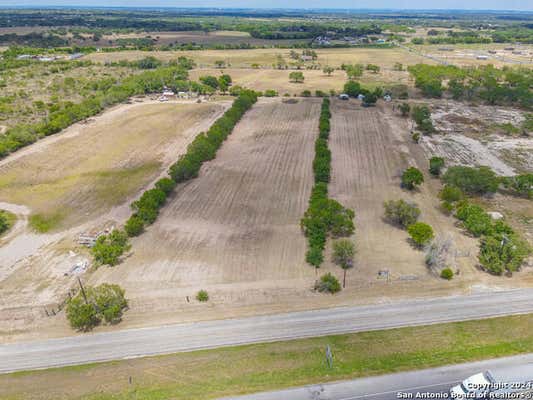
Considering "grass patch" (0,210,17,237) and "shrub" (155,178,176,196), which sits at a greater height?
"shrub" (155,178,176,196)

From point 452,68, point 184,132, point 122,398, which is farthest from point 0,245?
point 452,68

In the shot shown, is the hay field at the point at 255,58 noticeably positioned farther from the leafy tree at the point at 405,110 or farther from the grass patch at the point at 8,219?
the grass patch at the point at 8,219

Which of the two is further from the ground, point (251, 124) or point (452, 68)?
point (452, 68)

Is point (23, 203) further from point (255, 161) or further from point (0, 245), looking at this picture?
point (255, 161)

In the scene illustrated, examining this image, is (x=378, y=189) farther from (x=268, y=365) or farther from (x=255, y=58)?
(x=255, y=58)

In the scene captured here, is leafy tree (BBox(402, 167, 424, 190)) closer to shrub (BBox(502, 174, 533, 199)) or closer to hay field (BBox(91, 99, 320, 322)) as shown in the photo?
shrub (BBox(502, 174, 533, 199))

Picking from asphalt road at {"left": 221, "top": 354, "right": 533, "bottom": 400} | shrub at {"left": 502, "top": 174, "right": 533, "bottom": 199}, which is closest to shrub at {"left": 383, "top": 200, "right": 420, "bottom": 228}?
shrub at {"left": 502, "top": 174, "right": 533, "bottom": 199}
